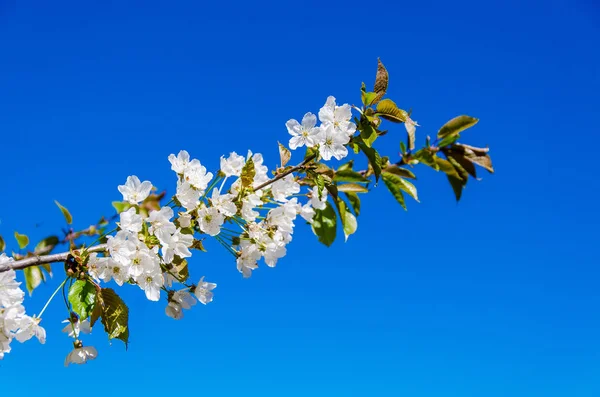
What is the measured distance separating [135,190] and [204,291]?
46 centimetres

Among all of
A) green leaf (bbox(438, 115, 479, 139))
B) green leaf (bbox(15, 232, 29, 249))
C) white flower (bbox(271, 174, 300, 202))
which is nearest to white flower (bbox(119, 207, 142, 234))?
white flower (bbox(271, 174, 300, 202))

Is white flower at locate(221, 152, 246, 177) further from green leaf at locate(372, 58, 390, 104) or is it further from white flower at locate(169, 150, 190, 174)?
green leaf at locate(372, 58, 390, 104)

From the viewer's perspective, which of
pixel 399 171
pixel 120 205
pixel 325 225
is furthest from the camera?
pixel 325 225

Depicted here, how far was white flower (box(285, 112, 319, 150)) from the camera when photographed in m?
2.06

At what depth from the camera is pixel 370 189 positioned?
2396mm

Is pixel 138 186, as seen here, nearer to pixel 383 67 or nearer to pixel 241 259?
pixel 241 259

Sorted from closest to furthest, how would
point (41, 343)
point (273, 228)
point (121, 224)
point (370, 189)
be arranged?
point (121, 224) → point (41, 343) → point (273, 228) → point (370, 189)

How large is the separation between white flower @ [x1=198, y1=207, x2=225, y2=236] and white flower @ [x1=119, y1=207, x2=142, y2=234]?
0.65 ft

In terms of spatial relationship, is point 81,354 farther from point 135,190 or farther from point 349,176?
point 349,176

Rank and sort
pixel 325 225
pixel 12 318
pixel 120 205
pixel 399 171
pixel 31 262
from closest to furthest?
pixel 31 262
pixel 12 318
pixel 120 205
pixel 399 171
pixel 325 225

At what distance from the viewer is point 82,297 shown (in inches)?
72.7

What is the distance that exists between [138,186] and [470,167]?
118cm

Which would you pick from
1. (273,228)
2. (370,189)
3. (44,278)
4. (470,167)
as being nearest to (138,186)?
(273,228)

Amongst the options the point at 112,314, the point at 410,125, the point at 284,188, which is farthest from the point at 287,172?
the point at 112,314
